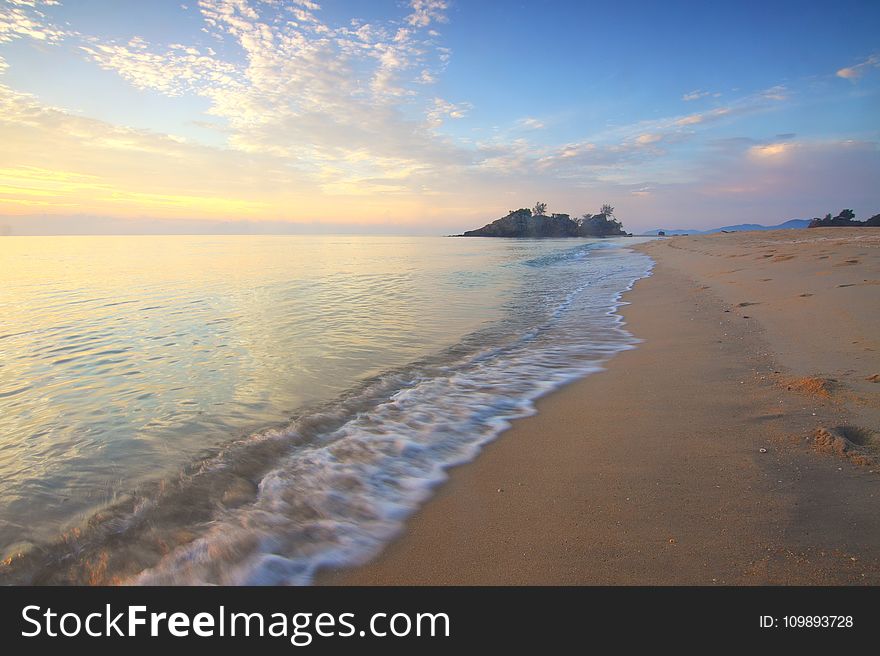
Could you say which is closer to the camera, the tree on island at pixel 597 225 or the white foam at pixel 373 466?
the white foam at pixel 373 466

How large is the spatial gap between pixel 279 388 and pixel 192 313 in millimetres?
7380

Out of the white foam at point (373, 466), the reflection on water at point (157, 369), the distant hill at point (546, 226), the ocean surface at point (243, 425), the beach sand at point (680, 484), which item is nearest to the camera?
the beach sand at point (680, 484)

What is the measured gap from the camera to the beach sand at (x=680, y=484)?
228 cm

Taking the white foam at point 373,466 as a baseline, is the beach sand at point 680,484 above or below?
above

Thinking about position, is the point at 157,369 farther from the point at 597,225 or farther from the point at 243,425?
the point at 597,225

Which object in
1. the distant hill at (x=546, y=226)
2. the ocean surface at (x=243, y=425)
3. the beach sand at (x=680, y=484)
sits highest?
the distant hill at (x=546, y=226)

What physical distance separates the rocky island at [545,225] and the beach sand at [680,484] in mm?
162570

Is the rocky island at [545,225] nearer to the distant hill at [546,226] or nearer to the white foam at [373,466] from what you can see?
the distant hill at [546,226]

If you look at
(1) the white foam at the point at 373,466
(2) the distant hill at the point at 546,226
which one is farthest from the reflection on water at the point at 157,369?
(2) the distant hill at the point at 546,226

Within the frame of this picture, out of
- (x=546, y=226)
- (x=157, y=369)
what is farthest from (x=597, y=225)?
(x=157, y=369)

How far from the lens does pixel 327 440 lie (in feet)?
14.1

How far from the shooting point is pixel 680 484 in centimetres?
303

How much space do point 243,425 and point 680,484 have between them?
4266 millimetres

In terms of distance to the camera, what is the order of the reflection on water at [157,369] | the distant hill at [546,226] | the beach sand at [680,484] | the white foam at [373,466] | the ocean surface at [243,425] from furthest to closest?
the distant hill at [546,226], the reflection on water at [157,369], the ocean surface at [243,425], the white foam at [373,466], the beach sand at [680,484]
